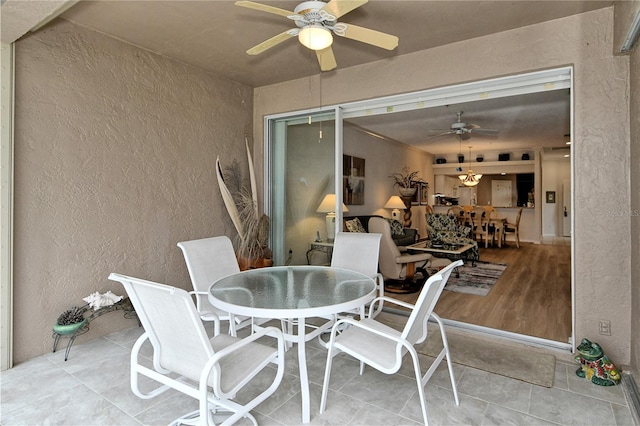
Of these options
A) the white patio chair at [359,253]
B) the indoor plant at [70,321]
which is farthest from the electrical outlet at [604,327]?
the indoor plant at [70,321]

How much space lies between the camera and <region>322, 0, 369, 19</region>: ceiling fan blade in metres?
1.88

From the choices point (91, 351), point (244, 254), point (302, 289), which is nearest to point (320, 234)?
point (244, 254)

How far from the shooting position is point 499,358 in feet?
8.59

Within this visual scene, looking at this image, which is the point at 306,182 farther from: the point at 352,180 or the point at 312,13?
the point at 312,13

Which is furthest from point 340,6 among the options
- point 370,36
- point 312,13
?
point 370,36

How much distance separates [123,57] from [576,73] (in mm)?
3828

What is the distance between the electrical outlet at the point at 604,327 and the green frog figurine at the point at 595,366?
0.12m

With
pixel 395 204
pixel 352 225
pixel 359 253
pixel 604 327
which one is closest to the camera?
pixel 604 327

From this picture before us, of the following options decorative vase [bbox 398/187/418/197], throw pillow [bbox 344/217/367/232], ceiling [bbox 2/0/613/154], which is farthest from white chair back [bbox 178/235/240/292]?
decorative vase [bbox 398/187/418/197]

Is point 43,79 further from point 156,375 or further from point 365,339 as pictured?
point 365,339

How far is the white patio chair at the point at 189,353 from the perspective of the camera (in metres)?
1.37

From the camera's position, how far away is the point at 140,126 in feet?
10.7

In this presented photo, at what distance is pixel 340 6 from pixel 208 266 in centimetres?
204

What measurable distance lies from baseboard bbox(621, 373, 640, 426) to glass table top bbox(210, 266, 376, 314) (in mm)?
1597
